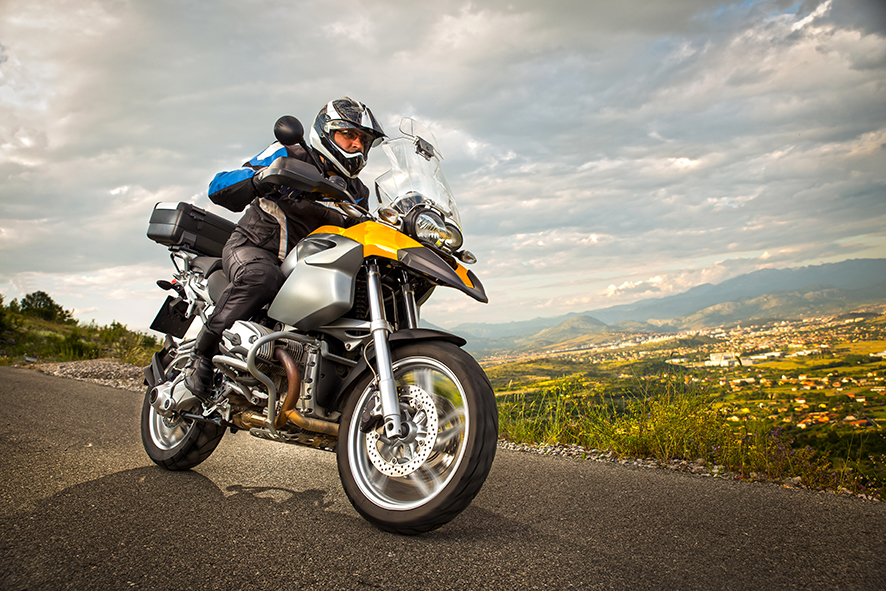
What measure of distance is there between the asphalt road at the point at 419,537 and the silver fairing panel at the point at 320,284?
114 cm

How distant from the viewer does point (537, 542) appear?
2.25 m

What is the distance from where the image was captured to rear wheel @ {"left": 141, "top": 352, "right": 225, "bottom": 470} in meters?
3.70

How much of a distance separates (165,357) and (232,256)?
1727mm

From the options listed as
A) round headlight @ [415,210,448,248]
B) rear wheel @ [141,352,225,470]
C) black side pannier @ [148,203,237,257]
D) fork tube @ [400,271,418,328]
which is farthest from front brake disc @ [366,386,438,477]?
black side pannier @ [148,203,237,257]

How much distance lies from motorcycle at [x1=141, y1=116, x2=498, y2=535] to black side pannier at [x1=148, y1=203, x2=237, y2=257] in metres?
1.33

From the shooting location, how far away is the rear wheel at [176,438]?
3.70 metres

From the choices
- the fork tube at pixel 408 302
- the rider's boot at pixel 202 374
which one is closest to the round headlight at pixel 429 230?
the fork tube at pixel 408 302

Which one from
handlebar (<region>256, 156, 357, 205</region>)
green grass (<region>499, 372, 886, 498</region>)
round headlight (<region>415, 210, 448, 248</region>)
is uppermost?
handlebar (<region>256, 156, 357, 205</region>)

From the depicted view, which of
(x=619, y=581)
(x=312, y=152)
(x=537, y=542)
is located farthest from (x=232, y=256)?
(x=619, y=581)

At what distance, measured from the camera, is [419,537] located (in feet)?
7.57

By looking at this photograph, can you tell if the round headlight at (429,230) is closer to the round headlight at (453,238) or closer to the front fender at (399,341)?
the round headlight at (453,238)

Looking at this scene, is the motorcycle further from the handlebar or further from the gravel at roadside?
the gravel at roadside

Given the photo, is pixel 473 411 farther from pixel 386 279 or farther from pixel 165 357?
pixel 165 357

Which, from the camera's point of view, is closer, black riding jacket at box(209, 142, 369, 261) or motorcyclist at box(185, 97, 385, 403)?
motorcyclist at box(185, 97, 385, 403)
